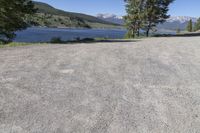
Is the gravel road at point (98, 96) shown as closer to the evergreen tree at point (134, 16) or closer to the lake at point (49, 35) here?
the lake at point (49, 35)

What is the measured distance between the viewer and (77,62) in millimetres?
12680

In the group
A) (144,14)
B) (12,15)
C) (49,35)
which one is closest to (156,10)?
(144,14)

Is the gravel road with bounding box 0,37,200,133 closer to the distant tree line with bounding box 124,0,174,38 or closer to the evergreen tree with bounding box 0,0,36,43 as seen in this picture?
the evergreen tree with bounding box 0,0,36,43

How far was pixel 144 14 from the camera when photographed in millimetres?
47438

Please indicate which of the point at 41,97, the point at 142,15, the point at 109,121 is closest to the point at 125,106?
the point at 109,121

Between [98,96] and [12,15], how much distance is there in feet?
69.1

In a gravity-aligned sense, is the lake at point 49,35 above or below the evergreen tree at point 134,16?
below

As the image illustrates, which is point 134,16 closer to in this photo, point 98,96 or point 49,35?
point 98,96

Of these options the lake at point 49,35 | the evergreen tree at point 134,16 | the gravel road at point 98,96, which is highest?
the evergreen tree at point 134,16

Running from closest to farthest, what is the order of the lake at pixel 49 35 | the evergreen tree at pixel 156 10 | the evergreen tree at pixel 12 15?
the evergreen tree at pixel 12 15, the evergreen tree at pixel 156 10, the lake at pixel 49 35

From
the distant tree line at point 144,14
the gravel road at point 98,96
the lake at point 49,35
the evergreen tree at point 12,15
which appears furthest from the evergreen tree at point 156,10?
the gravel road at point 98,96

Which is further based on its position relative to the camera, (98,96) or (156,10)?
(156,10)

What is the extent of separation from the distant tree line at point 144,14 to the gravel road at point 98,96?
115 ft

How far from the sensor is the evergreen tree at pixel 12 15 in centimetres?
2617
